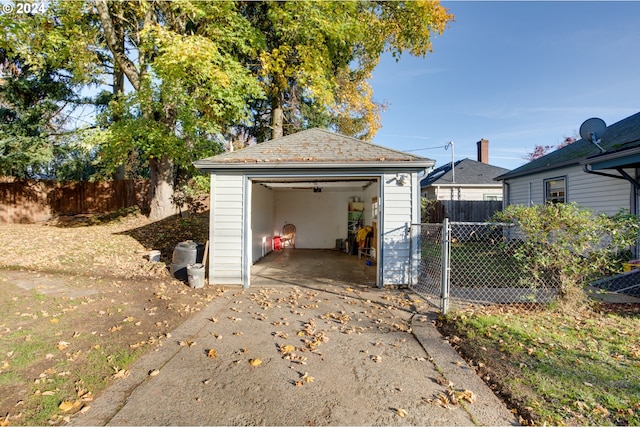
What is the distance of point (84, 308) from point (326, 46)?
1271 cm

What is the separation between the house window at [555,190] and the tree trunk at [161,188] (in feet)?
44.3

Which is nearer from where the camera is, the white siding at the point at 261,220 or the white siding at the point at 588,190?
the white siding at the point at 588,190

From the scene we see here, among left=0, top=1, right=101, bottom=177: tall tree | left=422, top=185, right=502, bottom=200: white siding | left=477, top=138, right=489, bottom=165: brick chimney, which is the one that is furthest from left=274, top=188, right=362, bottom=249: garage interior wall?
left=477, top=138, right=489, bottom=165: brick chimney

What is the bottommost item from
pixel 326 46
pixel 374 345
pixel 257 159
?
pixel 374 345

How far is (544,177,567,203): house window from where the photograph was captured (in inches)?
395

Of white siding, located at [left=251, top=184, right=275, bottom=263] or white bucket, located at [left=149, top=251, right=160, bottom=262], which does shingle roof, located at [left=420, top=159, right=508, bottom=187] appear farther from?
white bucket, located at [left=149, top=251, right=160, bottom=262]

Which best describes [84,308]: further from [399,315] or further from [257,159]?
Answer: [399,315]

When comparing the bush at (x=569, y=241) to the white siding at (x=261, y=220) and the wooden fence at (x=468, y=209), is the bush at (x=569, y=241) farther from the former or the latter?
the wooden fence at (x=468, y=209)

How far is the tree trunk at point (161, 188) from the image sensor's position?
12062mm

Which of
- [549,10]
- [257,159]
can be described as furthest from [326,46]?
[257,159]

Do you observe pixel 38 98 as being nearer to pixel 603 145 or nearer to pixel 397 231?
pixel 397 231

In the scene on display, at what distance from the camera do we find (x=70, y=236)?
35.0ft

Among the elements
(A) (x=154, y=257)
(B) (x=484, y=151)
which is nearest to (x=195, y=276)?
(A) (x=154, y=257)

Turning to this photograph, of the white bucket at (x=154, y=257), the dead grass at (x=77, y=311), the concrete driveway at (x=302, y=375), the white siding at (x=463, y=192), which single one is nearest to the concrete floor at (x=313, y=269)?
the dead grass at (x=77, y=311)
